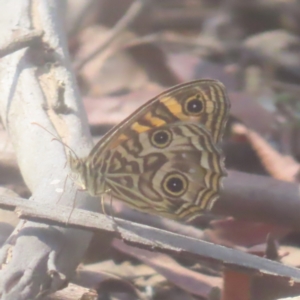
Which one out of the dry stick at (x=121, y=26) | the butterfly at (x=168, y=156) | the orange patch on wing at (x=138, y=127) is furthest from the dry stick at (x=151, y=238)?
the dry stick at (x=121, y=26)

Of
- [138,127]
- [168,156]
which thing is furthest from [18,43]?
[168,156]

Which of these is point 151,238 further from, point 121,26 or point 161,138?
point 121,26

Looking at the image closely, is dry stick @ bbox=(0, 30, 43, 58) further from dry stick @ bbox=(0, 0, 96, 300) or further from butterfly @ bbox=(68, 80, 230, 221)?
butterfly @ bbox=(68, 80, 230, 221)

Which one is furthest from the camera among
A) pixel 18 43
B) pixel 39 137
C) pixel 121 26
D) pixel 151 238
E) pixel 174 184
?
pixel 121 26

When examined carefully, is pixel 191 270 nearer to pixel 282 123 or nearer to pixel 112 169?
pixel 112 169

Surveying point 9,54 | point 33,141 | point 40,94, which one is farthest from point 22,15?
point 33,141

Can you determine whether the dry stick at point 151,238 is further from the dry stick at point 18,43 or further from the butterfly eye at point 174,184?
the dry stick at point 18,43
